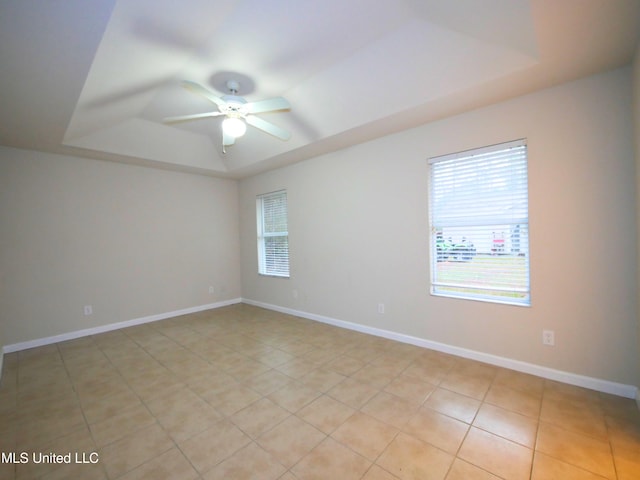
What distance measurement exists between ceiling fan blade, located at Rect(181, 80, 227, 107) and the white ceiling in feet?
0.99

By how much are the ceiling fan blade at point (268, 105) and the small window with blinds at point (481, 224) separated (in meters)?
1.58

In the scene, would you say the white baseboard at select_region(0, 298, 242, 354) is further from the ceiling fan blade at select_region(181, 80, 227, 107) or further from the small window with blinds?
the small window with blinds

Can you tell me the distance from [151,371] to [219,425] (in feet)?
4.00

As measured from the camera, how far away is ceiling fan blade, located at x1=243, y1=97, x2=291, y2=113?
2258 millimetres

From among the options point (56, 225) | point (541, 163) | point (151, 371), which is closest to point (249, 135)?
point (56, 225)

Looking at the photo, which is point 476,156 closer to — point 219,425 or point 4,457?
point 219,425

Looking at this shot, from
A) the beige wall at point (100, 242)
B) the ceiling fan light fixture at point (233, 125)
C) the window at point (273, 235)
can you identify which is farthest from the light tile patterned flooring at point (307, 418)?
the ceiling fan light fixture at point (233, 125)

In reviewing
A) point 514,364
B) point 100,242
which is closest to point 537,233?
point 514,364

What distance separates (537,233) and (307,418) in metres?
2.30

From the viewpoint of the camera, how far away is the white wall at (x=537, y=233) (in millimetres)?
1999

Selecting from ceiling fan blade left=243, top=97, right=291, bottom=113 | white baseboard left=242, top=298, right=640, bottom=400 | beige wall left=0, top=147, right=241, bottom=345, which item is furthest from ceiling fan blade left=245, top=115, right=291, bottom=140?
beige wall left=0, top=147, right=241, bottom=345

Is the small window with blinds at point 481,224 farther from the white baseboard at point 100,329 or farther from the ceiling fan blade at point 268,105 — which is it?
the white baseboard at point 100,329

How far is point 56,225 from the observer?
3502mm

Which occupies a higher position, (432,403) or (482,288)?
(482,288)
